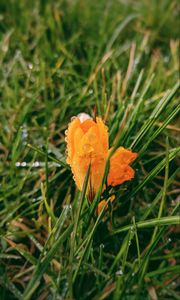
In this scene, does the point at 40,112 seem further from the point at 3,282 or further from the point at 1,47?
the point at 3,282

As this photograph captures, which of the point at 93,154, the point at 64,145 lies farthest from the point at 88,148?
the point at 64,145

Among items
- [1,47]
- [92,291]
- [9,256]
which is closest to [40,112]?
[1,47]

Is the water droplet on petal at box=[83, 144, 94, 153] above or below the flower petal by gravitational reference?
above

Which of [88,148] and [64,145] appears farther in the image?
[64,145]

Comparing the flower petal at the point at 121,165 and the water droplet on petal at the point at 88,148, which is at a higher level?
the water droplet on petal at the point at 88,148

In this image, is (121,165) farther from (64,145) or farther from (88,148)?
(64,145)
